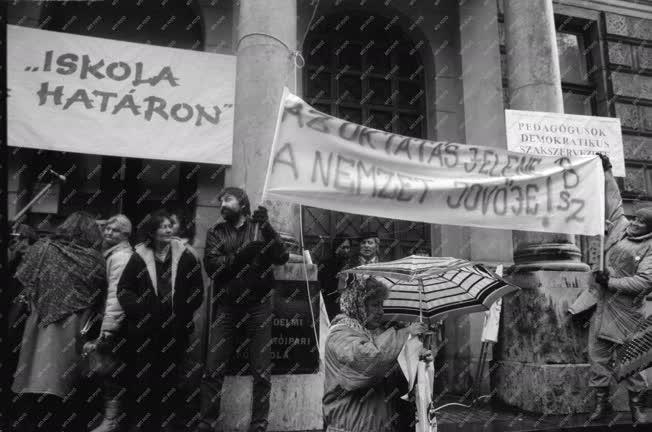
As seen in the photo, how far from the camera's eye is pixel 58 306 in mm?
4480

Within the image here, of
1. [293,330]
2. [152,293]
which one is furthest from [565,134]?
[152,293]

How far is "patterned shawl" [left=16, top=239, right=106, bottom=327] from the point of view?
4488 millimetres

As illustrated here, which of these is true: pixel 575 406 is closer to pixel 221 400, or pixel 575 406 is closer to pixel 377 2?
pixel 221 400

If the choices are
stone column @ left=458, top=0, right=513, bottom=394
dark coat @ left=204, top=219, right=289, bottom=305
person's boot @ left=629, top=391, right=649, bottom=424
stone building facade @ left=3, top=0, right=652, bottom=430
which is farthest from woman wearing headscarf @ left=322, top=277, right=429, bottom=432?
stone column @ left=458, top=0, right=513, bottom=394

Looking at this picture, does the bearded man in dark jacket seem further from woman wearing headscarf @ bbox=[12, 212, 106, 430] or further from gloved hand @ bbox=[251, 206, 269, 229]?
woman wearing headscarf @ bbox=[12, 212, 106, 430]

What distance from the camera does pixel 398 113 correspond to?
922cm

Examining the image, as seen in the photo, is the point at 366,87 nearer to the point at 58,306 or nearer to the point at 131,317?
the point at 131,317

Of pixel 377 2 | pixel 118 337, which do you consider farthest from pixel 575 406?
pixel 377 2

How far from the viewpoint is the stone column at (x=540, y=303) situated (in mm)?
6137

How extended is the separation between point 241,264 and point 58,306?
1.61 m

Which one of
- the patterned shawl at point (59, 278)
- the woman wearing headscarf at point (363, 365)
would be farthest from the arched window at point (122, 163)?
the woman wearing headscarf at point (363, 365)

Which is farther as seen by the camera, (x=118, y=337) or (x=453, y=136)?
(x=453, y=136)

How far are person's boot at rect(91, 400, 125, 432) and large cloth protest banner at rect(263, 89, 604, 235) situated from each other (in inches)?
94.1

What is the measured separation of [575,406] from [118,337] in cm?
511
